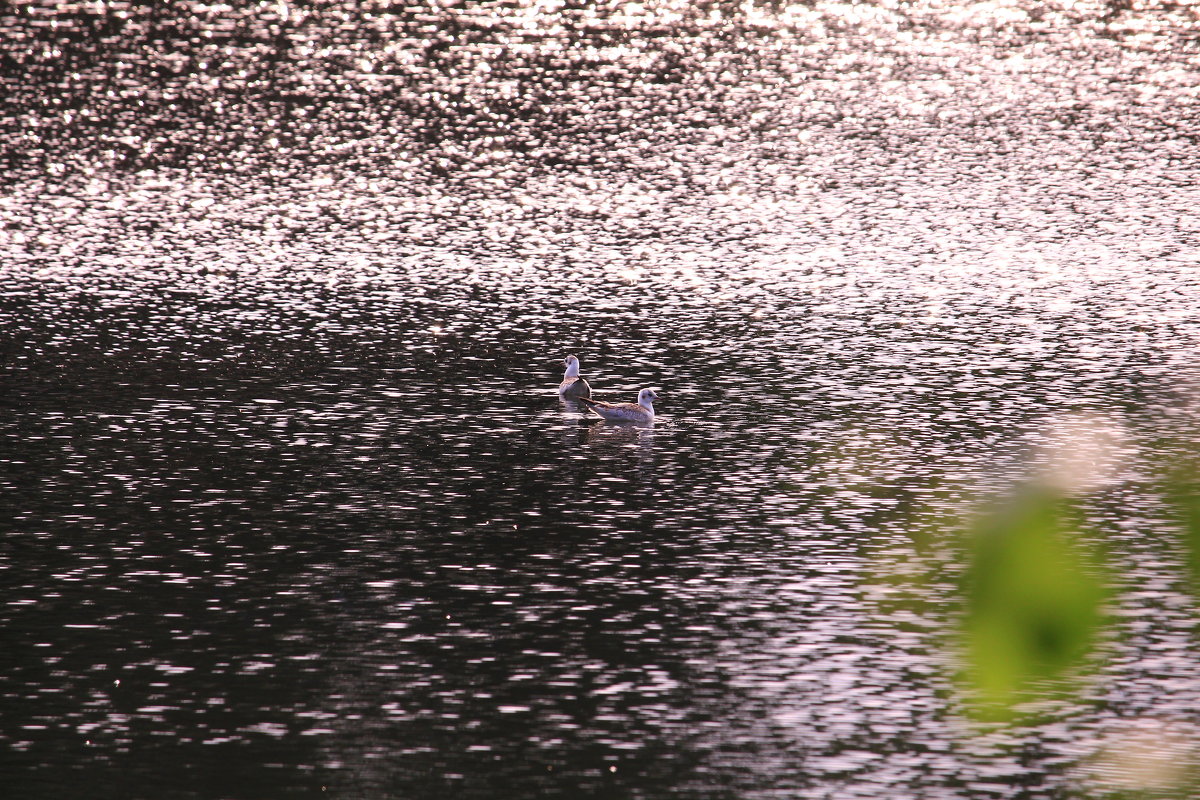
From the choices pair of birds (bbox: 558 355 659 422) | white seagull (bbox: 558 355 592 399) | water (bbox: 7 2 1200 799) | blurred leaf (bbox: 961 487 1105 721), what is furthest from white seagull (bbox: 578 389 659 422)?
blurred leaf (bbox: 961 487 1105 721)

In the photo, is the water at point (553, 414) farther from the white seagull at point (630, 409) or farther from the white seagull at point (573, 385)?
the white seagull at point (573, 385)

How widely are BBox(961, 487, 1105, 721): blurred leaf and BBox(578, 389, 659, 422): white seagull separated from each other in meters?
29.7

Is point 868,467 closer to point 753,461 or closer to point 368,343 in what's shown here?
point 753,461

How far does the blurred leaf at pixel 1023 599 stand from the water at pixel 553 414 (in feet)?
43.1

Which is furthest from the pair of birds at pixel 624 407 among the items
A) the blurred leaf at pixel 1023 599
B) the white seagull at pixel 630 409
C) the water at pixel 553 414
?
the blurred leaf at pixel 1023 599

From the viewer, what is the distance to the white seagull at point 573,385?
35.0m

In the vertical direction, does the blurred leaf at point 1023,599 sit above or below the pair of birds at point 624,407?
above

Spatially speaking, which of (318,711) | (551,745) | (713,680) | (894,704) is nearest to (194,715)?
(318,711)

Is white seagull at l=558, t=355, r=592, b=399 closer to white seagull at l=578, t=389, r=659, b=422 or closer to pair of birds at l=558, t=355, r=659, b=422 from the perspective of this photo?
pair of birds at l=558, t=355, r=659, b=422

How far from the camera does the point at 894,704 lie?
66.4 ft

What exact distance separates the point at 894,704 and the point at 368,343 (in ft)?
74.3

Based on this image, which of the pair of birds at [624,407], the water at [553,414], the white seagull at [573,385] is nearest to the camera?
the water at [553,414]

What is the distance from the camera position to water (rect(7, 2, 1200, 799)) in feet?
64.8

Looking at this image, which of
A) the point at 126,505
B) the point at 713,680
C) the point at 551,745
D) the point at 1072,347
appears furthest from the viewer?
the point at 1072,347
